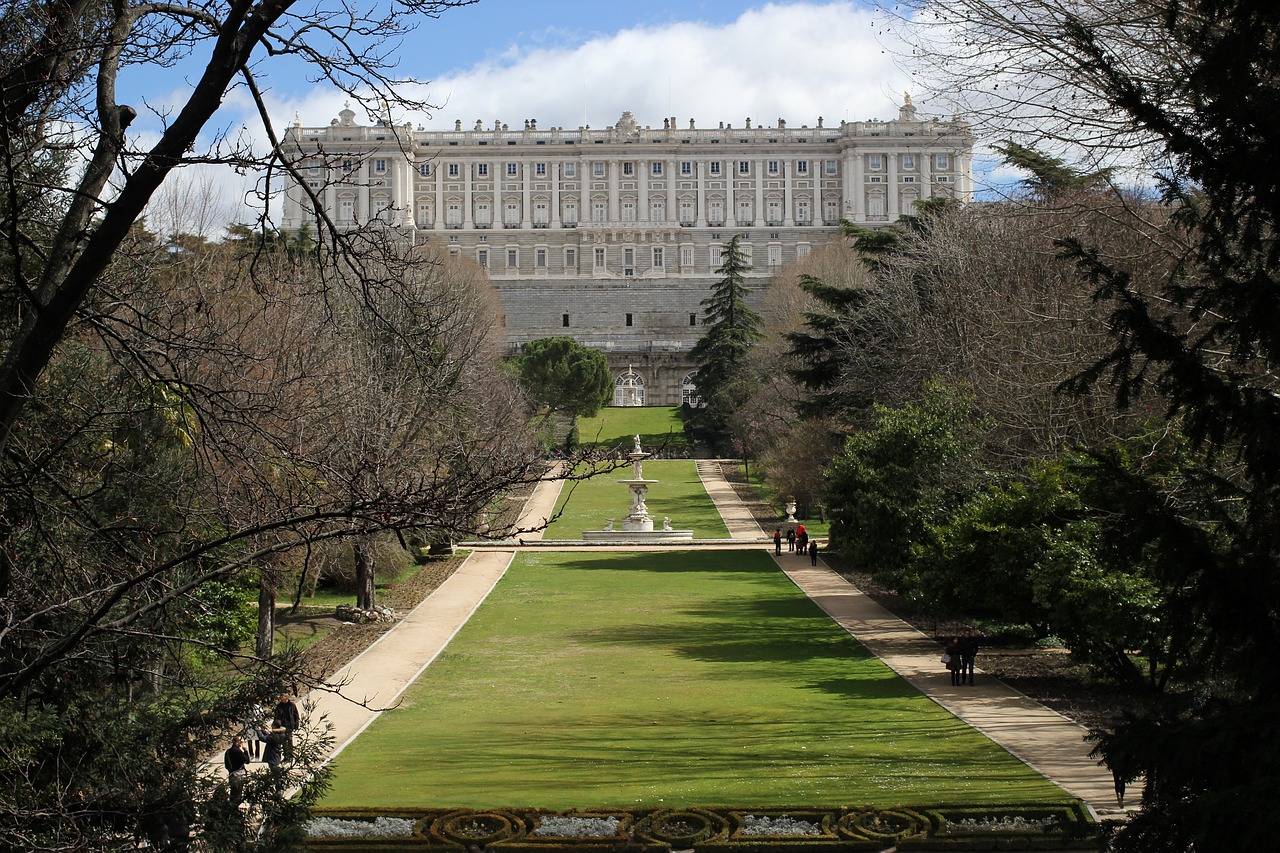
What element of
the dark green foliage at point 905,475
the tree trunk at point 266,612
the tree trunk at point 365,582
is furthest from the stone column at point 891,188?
the tree trunk at point 266,612

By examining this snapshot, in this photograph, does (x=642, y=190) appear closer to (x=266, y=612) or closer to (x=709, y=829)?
(x=266, y=612)

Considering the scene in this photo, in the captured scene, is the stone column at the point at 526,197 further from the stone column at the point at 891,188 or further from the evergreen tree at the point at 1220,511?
the evergreen tree at the point at 1220,511

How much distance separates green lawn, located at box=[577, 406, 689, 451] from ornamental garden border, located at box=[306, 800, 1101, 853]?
46.0m

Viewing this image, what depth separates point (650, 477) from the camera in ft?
178

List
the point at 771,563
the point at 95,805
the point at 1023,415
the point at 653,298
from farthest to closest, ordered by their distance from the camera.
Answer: the point at 653,298 < the point at 771,563 < the point at 1023,415 < the point at 95,805

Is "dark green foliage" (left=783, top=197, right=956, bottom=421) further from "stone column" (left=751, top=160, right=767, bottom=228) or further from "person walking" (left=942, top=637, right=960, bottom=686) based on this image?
"stone column" (left=751, top=160, right=767, bottom=228)

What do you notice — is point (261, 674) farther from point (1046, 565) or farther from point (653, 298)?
point (653, 298)

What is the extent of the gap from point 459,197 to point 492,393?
72490mm

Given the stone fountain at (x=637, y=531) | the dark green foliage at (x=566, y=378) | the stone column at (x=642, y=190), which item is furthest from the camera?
the stone column at (x=642, y=190)

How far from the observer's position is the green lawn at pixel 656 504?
40.7m

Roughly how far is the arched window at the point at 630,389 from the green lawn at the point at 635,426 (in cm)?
728

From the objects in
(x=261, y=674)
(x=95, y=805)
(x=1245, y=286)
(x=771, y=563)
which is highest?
(x=1245, y=286)

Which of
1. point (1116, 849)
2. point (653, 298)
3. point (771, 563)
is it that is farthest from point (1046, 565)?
point (653, 298)

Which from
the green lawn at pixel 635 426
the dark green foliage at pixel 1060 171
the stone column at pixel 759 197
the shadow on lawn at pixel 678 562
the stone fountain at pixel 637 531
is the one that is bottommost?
the shadow on lawn at pixel 678 562
